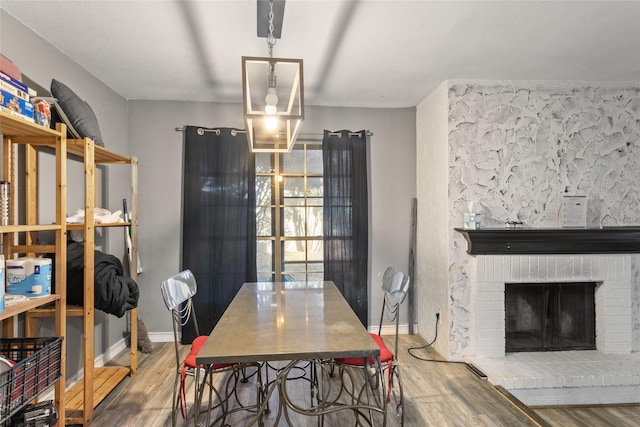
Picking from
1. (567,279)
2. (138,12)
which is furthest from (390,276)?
(138,12)

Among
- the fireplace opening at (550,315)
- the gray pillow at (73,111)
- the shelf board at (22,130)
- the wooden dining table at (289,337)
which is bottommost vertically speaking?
the fireplace opening at (550,315)

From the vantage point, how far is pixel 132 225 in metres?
2.80

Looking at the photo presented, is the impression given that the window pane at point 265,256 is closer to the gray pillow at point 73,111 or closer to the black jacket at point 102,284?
the black jacket at point 102,284

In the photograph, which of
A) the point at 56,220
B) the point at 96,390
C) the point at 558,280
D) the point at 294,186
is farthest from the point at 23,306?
the point at 558,280

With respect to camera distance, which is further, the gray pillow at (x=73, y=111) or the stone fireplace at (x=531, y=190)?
the stone fireplace at (x=531, y=190)

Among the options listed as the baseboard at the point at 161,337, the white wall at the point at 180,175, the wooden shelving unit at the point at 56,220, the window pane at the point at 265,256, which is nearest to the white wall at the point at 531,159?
the white wall at the point at 180,175

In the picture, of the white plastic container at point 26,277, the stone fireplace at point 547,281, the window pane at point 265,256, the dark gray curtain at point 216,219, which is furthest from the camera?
the window pane at point 265,256

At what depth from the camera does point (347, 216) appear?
3740 mm

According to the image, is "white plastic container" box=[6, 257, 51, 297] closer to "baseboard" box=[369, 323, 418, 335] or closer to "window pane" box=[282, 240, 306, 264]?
"window pane" box=[282, 240, 306, 264]

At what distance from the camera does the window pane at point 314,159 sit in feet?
12.6

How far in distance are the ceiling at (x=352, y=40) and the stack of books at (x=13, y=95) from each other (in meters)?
0.57

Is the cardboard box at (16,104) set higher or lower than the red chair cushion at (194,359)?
higher

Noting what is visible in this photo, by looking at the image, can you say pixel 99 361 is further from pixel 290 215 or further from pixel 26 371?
pixel 290 215

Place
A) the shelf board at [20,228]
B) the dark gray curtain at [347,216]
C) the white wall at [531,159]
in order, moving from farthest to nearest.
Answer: the dark gray curtain at [347,216] → the white wall at [531,159] → the shelf board at [20,228]
